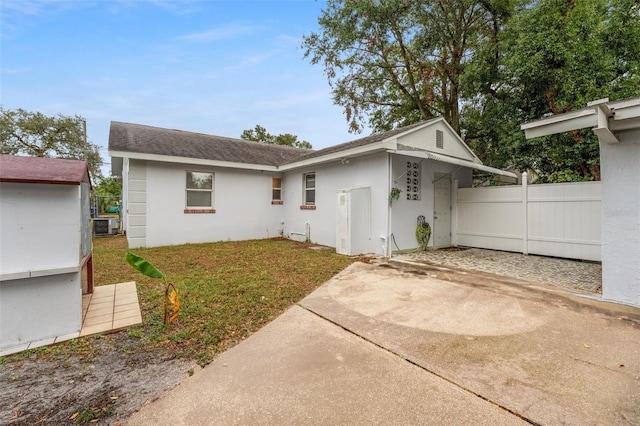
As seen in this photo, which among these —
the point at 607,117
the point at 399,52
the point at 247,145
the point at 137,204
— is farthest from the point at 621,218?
the point at 399,52

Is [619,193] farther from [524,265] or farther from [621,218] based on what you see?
[524,265]

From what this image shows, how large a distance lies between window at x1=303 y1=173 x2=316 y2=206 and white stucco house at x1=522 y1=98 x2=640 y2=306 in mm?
7401

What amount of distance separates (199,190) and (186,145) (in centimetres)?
196

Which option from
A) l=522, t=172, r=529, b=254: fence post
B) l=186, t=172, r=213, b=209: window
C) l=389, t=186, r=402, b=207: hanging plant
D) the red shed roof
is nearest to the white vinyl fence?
l=522, t=172, r=529, b=254: fence post

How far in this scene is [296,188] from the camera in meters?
11.2

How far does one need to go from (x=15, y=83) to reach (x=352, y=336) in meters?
20.0

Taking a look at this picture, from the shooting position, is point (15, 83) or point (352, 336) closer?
point (352, 336)

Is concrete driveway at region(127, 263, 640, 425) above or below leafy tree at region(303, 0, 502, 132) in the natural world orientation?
below

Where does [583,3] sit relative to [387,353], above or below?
above

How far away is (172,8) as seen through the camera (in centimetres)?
823

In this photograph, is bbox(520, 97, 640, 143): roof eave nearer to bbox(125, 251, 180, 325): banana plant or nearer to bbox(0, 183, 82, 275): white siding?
bbox(125, 251, 180, 325): banana plant

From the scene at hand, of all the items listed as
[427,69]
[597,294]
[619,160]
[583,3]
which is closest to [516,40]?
[583,3]

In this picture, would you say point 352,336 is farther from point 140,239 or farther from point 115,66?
point 115,66

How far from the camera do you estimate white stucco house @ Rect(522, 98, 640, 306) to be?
374 centimetres
